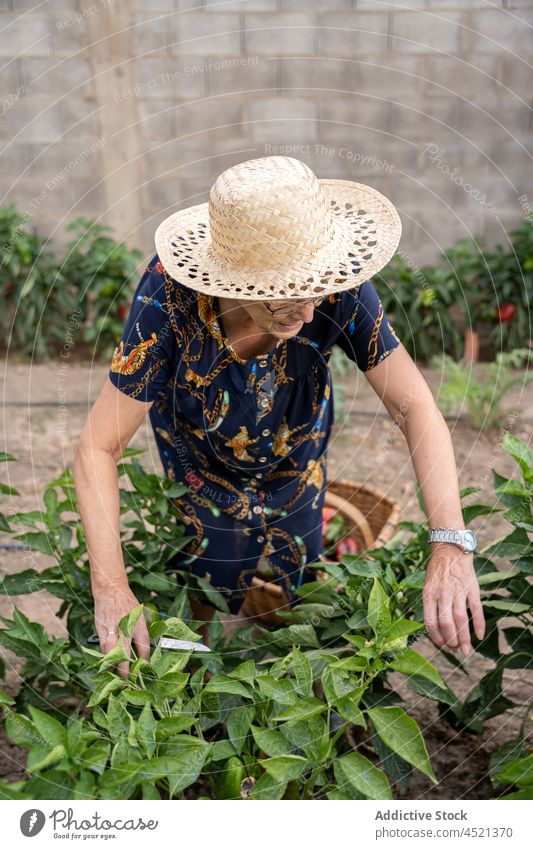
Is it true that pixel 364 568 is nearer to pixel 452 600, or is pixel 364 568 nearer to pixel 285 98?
pixel 452 600

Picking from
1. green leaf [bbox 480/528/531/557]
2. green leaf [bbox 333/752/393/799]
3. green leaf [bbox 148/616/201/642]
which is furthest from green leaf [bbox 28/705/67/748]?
green leaf [bbox 480/528/531/557]

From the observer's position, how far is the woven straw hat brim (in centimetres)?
149

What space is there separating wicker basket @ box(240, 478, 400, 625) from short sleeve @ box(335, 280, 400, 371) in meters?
0.75

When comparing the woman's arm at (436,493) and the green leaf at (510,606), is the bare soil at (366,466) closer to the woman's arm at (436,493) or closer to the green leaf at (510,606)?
the green leaf at (510,606)

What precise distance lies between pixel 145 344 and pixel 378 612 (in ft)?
2.15

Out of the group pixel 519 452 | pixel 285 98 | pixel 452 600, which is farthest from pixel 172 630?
pixel 285 98

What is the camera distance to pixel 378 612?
53.3 inches

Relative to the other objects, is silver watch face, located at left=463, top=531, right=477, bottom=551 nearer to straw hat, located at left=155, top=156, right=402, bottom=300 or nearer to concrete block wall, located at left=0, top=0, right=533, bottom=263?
straw hat, located at left=155, top=156, right=402, bottom=300

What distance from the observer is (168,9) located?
3.74m

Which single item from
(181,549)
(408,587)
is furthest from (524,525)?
(181,549)

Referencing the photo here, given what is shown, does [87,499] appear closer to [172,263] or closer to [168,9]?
[172,263]

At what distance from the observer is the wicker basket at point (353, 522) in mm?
2410

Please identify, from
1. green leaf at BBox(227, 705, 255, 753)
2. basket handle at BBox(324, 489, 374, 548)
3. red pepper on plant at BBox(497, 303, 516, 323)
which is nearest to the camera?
green leaf at BBox(227, 705, 255, 753)
